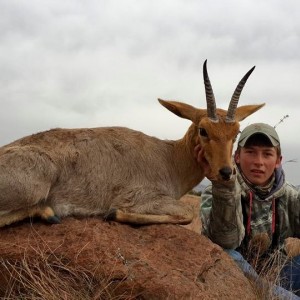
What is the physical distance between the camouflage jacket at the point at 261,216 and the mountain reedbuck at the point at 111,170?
578mm

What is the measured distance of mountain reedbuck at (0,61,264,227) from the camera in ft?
23.2

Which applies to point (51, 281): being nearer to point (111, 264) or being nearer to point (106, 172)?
point (111, 264)

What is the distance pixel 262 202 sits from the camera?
829 cm

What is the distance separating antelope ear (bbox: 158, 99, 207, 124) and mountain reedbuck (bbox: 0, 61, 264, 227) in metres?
0.02

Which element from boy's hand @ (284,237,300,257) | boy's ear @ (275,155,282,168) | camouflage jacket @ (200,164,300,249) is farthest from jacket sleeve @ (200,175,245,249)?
boy's hand @ (284,237,300,257)

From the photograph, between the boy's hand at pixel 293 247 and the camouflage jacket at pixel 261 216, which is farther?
the boy's hand at pixel 293 247

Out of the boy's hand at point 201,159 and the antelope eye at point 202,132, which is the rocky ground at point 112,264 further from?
the antelope eye at point 202,132

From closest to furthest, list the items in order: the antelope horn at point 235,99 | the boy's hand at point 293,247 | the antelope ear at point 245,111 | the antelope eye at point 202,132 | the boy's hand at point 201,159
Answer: the antelope horn at point 235,99
the antelope eye at point 202,132
the boy's hand at point 201,159
the antelope ear at point 245,111
the boy's hand at point 293,247

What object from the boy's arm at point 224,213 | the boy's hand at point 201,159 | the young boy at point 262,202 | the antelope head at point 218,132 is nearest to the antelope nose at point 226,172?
the antelope head at point 218,132

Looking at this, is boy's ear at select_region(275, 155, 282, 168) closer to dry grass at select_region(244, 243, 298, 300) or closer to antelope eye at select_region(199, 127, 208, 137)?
dry grass at select_region(244, 243, 298, 300)

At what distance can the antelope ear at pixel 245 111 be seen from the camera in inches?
327

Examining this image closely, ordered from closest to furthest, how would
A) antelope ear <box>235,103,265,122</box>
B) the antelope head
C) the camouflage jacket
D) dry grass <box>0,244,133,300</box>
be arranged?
dry grass <box>0,244,133,300</box>
the antelope head
the camouflage jacket
antelope ear <box>235,103,265,122</box>

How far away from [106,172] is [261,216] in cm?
274

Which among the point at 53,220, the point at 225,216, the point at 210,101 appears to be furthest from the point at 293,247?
the point at 53,220
